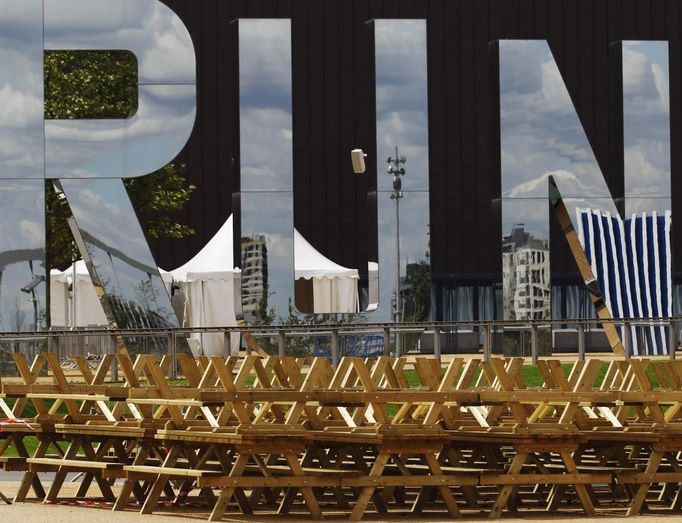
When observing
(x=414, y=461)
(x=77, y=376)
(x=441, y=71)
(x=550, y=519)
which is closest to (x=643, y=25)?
(x=441, y=71)

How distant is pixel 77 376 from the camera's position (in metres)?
25.3

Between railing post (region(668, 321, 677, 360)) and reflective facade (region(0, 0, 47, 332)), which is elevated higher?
reflective facade (region(0, 0, 47, 332))

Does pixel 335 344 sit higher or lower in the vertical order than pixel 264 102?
lower

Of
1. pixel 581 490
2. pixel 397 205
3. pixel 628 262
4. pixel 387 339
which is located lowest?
pixel 581 490

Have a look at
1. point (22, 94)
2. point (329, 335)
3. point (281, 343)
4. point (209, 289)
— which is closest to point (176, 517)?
point (281, 343)

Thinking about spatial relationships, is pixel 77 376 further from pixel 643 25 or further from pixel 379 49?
pixel 643 25

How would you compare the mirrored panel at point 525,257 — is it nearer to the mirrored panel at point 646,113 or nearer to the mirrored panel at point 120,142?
the mirrored panel at point 646,113

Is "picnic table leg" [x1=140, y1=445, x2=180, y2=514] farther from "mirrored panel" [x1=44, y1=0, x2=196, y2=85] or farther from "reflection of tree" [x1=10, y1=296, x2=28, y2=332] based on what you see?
"mirrored panel" [x1=44, y1=0, x2=196, y2=85]

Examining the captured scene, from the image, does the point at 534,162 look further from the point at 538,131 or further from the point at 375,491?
the point at 375,491

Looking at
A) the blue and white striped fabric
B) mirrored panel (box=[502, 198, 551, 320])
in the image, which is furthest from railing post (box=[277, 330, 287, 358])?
the blue and white striped fabric

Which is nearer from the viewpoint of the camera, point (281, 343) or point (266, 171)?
point (281, 343)

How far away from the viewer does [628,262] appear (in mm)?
28547

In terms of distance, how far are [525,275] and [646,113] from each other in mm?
4613

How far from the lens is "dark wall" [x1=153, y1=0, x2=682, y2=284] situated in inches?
1676
